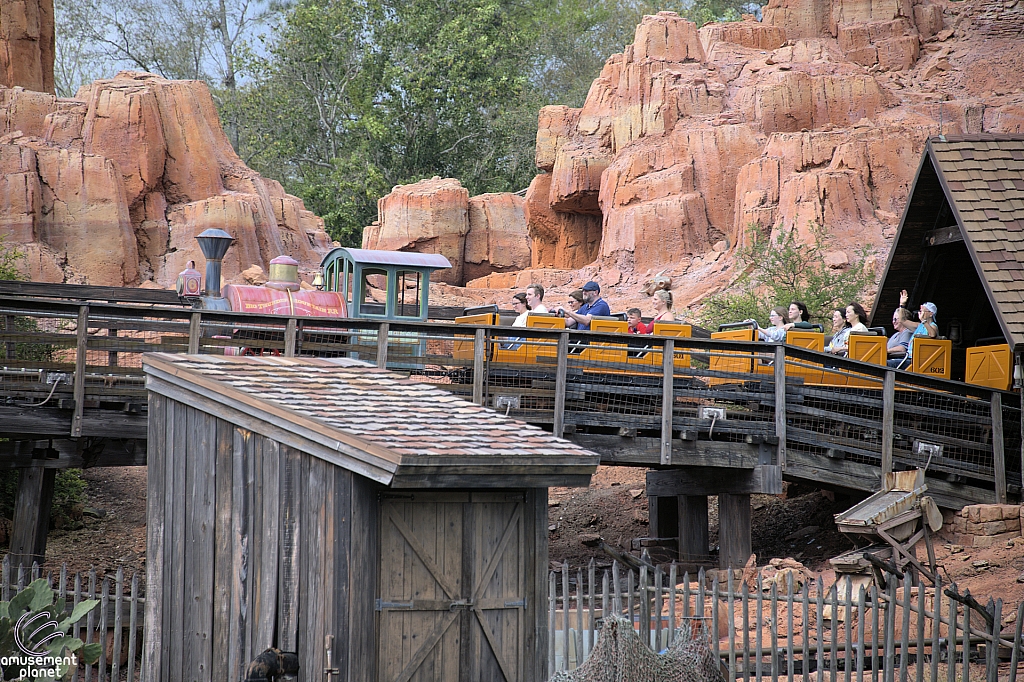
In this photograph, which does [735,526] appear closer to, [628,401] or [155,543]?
Result: [628,401]

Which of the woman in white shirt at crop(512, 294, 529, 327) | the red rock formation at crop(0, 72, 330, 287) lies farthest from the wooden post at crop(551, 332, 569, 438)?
the red rock formation at crop(0, 72, 330, 287)

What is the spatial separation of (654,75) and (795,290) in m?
12.8

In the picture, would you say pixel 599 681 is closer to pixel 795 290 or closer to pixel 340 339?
pixel 340 339

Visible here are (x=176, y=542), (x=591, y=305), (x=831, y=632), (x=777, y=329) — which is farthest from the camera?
(x=591, y=305)

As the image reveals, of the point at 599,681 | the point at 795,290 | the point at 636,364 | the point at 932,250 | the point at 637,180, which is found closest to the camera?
the point at 599,681

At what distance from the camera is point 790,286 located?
21.9 m

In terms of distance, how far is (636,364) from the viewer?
12781mm

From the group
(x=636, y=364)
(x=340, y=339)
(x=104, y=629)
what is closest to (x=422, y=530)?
(x=104, y=629)

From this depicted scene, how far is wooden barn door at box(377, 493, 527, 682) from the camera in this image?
704 cm

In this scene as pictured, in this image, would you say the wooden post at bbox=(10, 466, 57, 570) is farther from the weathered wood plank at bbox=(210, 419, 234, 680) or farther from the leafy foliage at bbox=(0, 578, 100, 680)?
the weathered wood plank at bbox=(210, 419, 234, 680)

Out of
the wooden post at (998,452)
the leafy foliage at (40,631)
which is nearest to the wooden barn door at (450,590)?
the leafy foliage at (40,631)

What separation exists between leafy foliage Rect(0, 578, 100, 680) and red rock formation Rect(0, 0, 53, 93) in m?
26.9

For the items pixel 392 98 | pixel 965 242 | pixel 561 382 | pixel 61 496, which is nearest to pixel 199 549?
pixel 561 382
